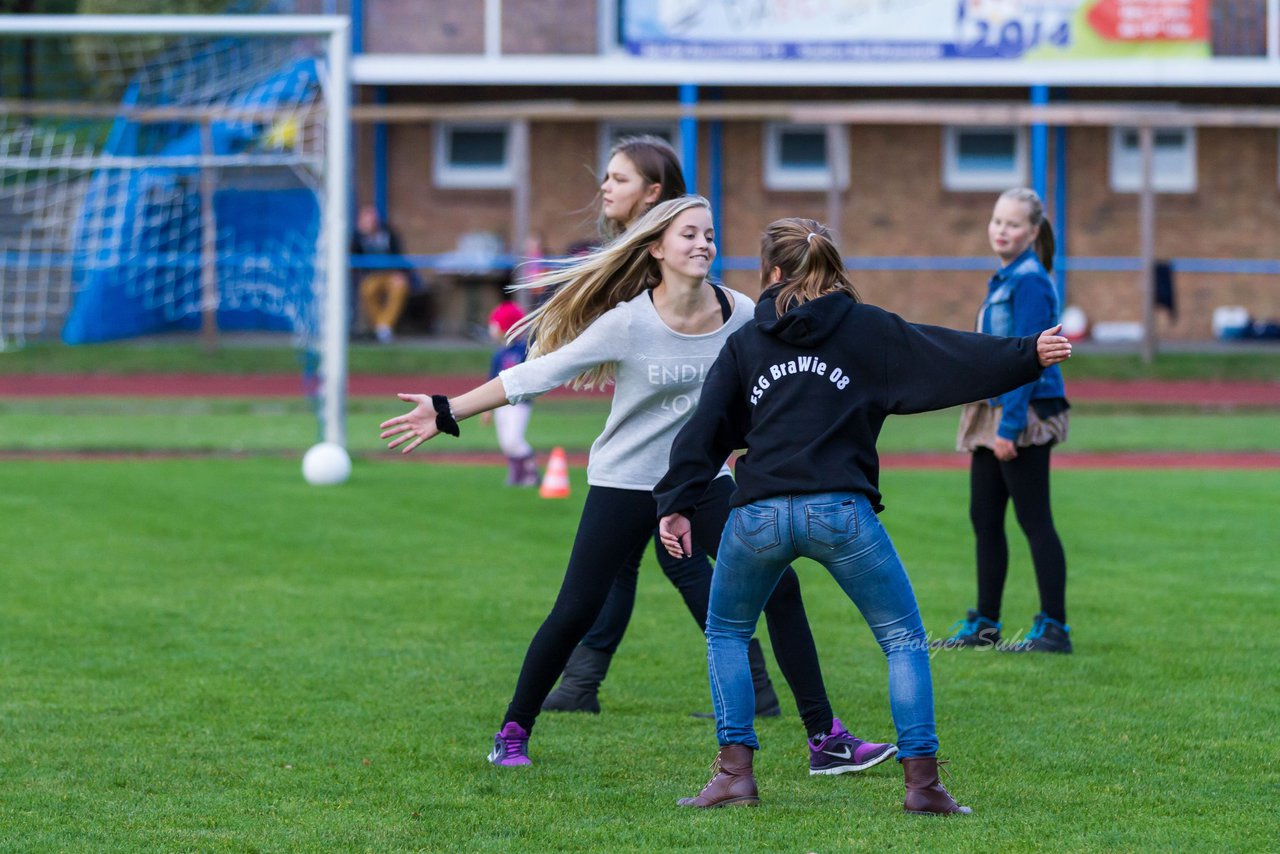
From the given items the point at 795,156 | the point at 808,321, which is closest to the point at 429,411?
the point at 808,321

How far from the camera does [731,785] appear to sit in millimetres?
4715

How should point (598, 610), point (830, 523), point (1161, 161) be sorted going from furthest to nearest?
point (1161, 161), point (598, 610), point (830, 523)

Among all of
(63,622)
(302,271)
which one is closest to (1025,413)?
(63,622)

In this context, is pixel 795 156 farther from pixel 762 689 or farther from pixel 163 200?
pixel 762 689

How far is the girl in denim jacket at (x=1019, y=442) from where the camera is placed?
6684mm

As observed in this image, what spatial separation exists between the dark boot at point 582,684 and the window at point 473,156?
1931 centimetres

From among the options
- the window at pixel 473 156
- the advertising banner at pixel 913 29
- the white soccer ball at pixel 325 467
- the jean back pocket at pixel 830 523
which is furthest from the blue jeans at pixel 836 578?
the window at pixel 473 156

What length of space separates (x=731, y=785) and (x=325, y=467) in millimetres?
7765

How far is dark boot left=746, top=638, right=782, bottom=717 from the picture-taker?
5.93 m

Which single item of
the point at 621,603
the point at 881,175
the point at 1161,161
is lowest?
the point at 621,603

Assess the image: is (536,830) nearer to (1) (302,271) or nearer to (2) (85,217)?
(1) (302,271)

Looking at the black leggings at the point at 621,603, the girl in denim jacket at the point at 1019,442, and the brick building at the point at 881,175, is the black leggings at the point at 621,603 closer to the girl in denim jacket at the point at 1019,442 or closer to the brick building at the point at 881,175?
the girl in denim jacket at the point at 1019,442

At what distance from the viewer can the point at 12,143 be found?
2089cm

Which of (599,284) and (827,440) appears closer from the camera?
(827,440)
